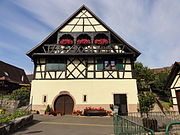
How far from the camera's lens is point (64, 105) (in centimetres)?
1385

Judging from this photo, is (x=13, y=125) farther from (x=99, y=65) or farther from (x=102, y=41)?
(x=102, y=41)

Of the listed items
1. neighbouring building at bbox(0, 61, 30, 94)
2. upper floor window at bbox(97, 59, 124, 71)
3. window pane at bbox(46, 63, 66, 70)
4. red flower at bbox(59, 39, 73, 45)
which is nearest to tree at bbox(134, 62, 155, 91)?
upper floor window at bbox(97, 59, 124, 71)

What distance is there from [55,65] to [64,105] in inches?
185

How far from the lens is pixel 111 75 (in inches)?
568

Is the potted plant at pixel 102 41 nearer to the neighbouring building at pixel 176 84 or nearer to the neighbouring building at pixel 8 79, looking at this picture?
the neighbouring building at pixel 176 84

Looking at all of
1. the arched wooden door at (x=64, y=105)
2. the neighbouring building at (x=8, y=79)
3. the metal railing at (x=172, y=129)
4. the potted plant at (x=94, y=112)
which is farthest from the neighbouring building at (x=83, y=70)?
the neighbouring building at (x=8, y=79)

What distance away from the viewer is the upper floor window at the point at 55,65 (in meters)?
14.8

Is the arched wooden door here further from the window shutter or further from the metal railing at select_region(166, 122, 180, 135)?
the metal railing at select_region(166, 122, 180, 135)

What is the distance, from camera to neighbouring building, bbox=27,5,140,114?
543 inches

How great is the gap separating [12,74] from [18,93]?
43.2 ft

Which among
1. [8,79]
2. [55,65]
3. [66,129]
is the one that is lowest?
[66,129]

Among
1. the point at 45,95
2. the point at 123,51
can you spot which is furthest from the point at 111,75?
the point at 45,95

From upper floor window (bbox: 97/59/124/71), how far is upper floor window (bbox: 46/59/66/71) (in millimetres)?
4211

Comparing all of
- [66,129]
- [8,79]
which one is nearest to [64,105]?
[66,129]
